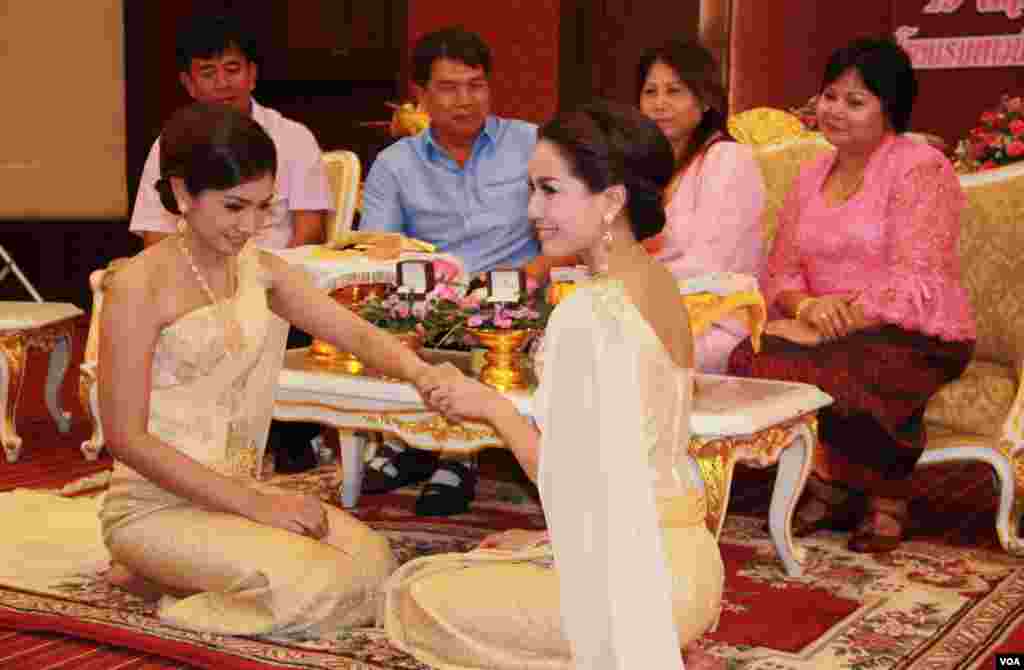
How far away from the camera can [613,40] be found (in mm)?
8234

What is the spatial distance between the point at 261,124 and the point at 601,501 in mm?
3164

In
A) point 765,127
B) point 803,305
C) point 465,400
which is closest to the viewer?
point 465,400

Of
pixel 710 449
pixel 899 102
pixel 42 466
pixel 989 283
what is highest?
pixel 899 102

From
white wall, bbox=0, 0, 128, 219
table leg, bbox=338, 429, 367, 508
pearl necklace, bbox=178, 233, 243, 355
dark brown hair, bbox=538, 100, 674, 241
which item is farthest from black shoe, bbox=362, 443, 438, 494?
white wall, bbox=0, 0, 128, 219

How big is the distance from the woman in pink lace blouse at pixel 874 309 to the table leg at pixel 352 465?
1128mm

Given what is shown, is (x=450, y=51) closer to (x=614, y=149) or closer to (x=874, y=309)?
(x=874, y=309)

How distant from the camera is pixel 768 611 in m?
3.44

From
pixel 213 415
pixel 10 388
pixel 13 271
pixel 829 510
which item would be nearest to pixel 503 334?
pixel 213 415

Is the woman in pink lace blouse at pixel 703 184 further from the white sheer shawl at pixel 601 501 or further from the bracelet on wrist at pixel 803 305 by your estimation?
the white sheer shawl at pixel 601 501

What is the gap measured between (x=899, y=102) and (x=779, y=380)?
2.94 feet

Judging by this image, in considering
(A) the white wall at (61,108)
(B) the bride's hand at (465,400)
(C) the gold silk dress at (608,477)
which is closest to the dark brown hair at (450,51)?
(B) the bride's hand at (465,400)

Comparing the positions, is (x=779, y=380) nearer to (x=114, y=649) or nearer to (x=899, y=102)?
(x=899, y=102)

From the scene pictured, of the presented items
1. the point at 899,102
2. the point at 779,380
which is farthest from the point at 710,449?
the point at 899,102

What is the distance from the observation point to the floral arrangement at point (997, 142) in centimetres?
488
